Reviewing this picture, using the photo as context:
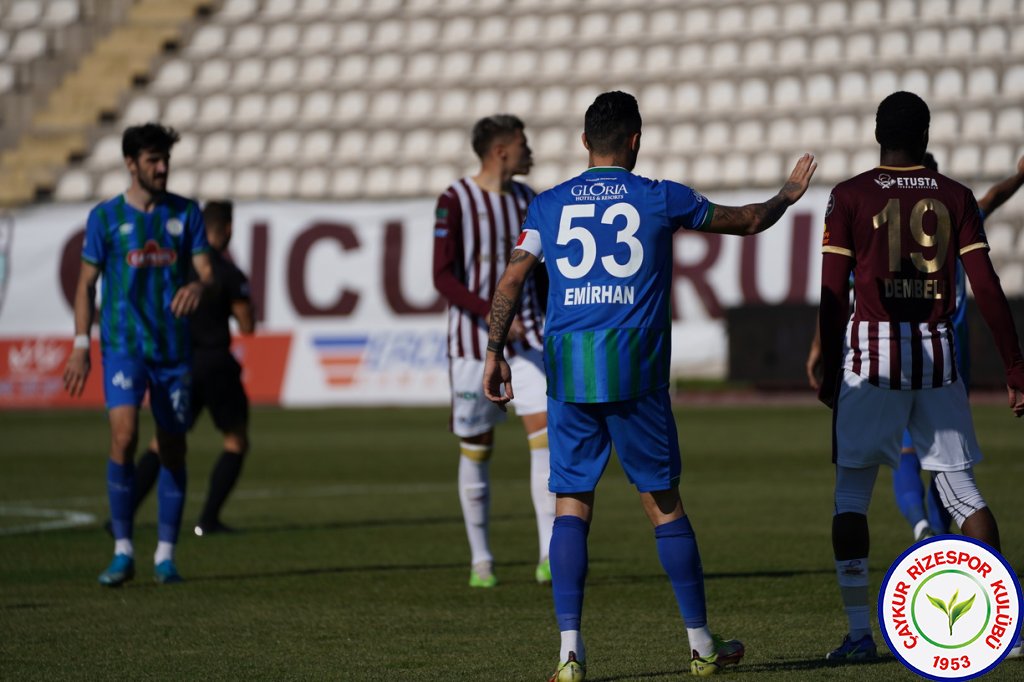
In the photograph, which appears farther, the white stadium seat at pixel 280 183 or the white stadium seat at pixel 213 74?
the white stadium seat at pixel 213 74

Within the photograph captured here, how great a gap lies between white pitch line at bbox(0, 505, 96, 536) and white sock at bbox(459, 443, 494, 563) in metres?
3.60

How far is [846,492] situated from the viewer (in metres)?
5.85

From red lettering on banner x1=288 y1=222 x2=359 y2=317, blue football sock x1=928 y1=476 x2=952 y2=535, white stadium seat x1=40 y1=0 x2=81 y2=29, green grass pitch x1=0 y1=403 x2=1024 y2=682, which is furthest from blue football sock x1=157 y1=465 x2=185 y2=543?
white stadium seat x1=40 y1=0 x2=81 y2=29

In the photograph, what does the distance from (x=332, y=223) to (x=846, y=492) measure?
20.0 metres

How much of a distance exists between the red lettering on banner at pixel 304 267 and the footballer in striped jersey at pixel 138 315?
1657 centimetres

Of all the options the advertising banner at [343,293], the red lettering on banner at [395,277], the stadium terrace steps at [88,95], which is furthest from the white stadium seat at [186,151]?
the red lettering on banner at [395,277]

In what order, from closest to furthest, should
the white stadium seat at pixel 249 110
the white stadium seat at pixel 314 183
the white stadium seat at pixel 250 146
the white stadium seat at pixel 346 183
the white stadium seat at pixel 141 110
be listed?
the white stadium seat at pixel 346 183
the white stadium seat at pixel 314 183
the white stadium seat at pixel 250 146
the white stadium seat at pixel 249 110
the white stadium seat at pixel 141 110

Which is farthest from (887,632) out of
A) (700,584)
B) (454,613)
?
(454,613)

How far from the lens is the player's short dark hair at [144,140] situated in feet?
27.1

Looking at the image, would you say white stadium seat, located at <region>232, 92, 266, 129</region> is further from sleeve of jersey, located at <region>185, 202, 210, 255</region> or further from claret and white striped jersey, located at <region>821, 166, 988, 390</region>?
claret and white striped jersey, located at <region>821, 166, 988, 390</region>

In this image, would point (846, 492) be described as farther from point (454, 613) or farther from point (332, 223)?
point (332, 223)

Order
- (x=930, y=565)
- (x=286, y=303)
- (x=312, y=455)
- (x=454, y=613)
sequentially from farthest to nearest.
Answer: (x=286, y=303), (x=312, y=455), (x=454, y=613), (x=930, y=565)

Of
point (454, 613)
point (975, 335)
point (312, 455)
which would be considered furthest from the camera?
point (975, 335)

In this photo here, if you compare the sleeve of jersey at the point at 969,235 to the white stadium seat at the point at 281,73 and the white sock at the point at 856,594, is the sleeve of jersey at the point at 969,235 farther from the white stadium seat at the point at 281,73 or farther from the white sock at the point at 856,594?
the white stadium seat at the point at 281,73
